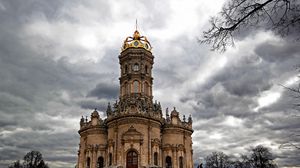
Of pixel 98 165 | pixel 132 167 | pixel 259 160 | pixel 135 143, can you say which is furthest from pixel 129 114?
pixel 259 160

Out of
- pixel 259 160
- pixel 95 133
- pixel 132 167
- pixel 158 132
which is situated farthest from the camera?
pixel 259 160

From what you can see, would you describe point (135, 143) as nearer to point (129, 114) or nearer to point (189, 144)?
point (129, 114)

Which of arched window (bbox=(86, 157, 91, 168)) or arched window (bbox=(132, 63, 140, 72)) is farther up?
arched window (bbox=(132, 63, 140, 72))

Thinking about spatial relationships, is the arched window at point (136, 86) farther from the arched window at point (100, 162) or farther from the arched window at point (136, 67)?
the arched window at point (100, 162)

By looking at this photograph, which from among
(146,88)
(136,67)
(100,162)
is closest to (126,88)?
(146,88)

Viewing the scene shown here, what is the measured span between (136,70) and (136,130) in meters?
12.7

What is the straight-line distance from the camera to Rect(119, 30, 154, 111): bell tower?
47.9m

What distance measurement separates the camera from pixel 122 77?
49656mm

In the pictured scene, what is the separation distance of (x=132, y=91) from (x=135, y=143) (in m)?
11.0

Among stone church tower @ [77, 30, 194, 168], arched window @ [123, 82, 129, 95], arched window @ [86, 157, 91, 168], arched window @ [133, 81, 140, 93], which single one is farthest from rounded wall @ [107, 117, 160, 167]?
arched window @ [123, 82, 129, 95]

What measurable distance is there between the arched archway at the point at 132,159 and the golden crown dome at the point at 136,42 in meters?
19.1

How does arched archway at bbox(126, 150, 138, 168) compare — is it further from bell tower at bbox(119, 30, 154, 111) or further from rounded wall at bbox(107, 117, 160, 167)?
bell tower at bbox(119, 30, 154, 111)

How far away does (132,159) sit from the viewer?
128ft

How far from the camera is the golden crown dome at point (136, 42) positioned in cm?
5059
